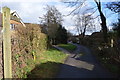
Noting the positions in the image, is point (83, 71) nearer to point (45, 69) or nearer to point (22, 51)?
point (45, 69)

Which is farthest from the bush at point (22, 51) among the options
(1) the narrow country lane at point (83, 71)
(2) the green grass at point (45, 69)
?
(1) the narrow country lane at point (83, 71)

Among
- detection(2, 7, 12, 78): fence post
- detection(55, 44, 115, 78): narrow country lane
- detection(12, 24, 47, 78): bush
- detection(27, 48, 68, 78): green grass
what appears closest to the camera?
detection(2, 7, 12, 78): fence post

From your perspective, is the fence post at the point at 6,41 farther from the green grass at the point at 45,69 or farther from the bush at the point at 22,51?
the green grass at the point at 45,69

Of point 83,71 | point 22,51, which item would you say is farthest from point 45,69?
point 22,51

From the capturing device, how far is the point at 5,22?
3.07 meters

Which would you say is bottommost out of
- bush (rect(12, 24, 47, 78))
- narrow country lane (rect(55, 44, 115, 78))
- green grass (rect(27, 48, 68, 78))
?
narrow country lane (rect(55, 44, 115, 78))

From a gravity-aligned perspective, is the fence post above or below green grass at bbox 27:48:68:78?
above

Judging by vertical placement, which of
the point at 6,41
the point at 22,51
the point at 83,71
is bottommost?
the point at 83,71

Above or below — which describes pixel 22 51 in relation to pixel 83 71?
above

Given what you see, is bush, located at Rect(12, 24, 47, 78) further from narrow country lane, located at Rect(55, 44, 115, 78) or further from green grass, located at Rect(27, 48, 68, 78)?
narrow country lane, located at Rect(55, 44, 115, 78)

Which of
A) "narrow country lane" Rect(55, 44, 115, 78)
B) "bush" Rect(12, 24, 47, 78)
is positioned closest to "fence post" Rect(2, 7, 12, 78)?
"bush" Rect(12, 24, 47, 78)

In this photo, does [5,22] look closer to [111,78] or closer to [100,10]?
[111,78]

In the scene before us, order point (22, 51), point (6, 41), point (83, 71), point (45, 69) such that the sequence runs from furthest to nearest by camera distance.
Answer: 1. point (83, 71)
2. point (45, 69)
3. point (22, 51)
4. point (6, 41)

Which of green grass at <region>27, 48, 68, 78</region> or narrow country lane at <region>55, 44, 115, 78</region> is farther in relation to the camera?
narrow country lane at <region>55, 44, 115, 78</region>
